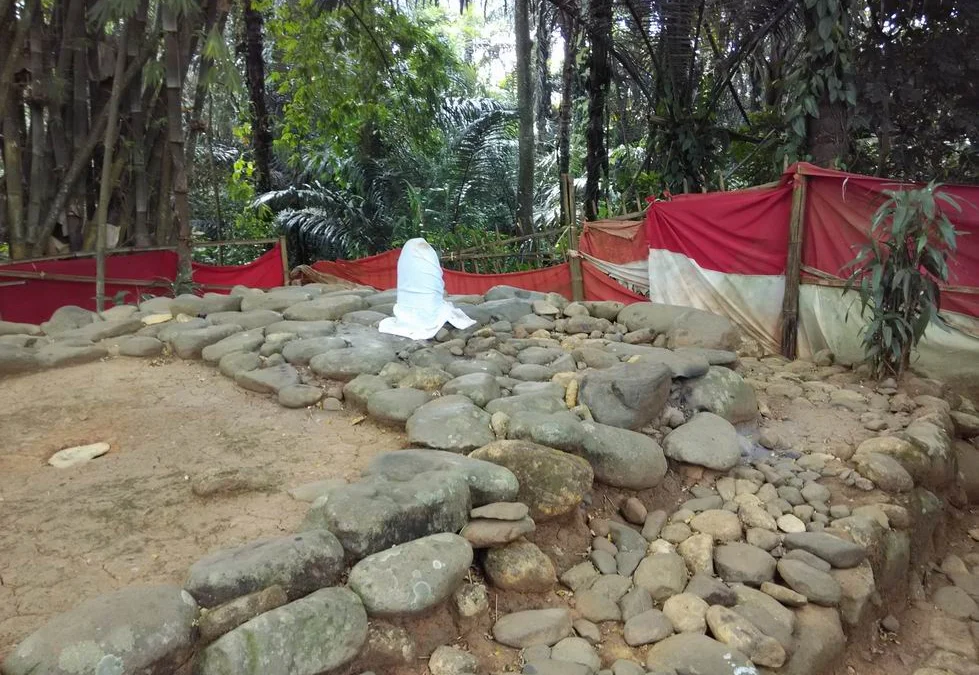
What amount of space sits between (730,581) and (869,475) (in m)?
1.17

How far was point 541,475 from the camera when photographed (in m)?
2.95

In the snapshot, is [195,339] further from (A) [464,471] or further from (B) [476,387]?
(A) [464,471]

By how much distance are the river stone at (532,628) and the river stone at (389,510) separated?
1.23ft

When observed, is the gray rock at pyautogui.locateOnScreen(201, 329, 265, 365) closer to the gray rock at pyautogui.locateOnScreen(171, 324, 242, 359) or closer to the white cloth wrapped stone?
the gray rock at pyautogui.locateOnScreen(171, 324, 242, 359)

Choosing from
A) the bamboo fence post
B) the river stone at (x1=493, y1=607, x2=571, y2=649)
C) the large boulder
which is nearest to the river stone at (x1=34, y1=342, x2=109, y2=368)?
the large boulder

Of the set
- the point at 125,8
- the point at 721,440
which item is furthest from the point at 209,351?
the point at 721,440

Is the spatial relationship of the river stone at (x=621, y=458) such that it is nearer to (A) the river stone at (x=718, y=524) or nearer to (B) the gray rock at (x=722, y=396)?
(A) the river stone at (x=718, y=524)

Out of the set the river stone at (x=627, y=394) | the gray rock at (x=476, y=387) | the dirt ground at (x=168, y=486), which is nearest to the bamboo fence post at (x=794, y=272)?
A: the dirt ground at (x=168, y=486)

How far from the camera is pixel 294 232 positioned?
11070mm

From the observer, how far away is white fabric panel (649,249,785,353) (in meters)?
5.29

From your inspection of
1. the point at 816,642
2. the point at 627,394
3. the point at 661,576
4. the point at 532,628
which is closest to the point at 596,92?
the point at 627,394

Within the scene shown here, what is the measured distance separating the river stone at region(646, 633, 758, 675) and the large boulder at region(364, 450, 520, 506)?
76 centimetres

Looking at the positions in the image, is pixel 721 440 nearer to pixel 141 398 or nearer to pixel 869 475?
pixel 869 475

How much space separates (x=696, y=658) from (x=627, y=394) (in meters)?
1.50
